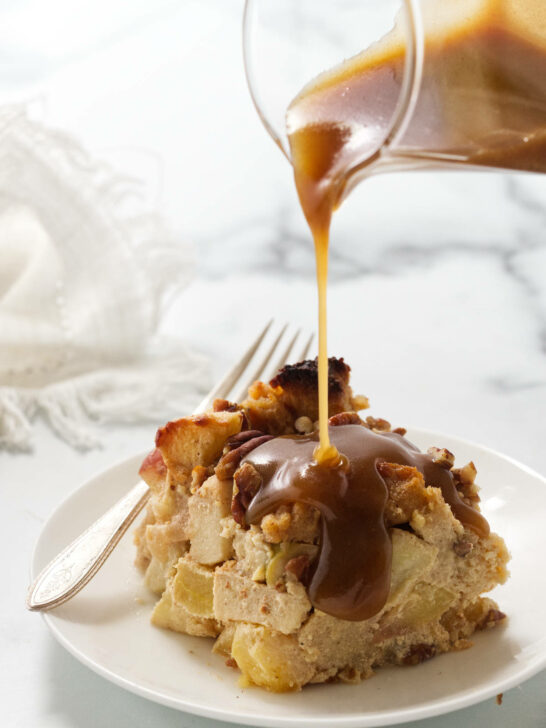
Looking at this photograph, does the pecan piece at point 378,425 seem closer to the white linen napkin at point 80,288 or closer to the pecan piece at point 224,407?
the pecan piece at point 224,407

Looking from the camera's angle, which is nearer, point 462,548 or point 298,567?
point 298,567

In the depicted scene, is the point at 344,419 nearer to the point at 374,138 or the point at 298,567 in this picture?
the point at 298,567

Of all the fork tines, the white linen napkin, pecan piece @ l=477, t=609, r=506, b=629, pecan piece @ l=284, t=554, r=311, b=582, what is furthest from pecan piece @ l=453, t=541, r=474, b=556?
the white linen napkin

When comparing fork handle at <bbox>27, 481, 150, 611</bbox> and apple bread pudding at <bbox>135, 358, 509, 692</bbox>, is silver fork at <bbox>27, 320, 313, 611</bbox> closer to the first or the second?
fork handle at <bbox>27, 481, 150, 611</bbox>

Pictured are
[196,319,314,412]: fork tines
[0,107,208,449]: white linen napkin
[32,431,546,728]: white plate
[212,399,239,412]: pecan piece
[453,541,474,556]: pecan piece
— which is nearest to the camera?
[32,431,546,728]: white plate

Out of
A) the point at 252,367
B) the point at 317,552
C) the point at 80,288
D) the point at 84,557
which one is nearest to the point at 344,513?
the point at 317,552
